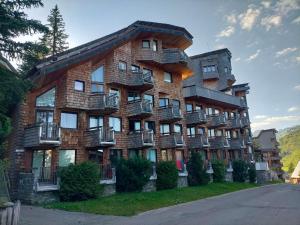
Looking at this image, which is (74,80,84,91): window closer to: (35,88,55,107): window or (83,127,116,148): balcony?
(35,88,55,107): window

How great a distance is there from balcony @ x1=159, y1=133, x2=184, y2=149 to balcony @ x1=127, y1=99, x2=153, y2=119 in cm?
400

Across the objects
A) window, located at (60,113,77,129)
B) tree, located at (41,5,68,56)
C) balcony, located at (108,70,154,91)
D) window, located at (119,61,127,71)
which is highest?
tree, located at (41,5,68,56)

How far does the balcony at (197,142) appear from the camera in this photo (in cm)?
3359

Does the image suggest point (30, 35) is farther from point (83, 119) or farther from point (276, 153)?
point (276, 153)

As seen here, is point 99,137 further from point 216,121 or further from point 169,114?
point 216,121

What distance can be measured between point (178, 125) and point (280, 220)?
2124cm

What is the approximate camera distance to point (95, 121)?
2522cm

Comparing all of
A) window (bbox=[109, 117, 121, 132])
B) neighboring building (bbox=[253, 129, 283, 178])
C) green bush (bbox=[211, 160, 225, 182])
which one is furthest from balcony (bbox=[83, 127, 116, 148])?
neighboring building (bbox=[253, 129, 283, 178])

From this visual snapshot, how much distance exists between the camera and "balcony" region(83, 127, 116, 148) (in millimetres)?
22797

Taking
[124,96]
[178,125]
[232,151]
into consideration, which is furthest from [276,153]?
[124,96]

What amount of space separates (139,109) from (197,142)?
10678 millimetres

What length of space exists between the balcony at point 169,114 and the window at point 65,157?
11.0 meters

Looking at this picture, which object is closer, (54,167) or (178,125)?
(54,167)

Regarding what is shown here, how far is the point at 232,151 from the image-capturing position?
46.2 m
